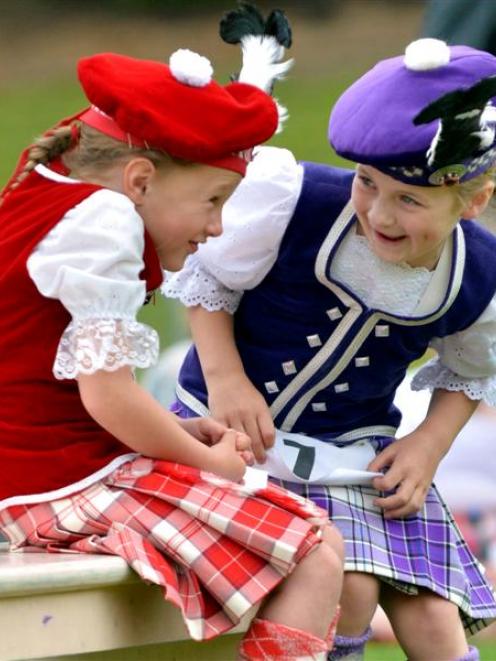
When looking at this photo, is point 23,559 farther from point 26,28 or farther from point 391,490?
point 26,28

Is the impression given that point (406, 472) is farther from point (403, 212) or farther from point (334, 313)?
point (403, 212)

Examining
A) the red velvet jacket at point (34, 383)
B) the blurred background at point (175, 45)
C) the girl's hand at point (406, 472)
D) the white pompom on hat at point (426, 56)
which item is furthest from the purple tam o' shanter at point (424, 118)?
the blurred background at point (175, 45)

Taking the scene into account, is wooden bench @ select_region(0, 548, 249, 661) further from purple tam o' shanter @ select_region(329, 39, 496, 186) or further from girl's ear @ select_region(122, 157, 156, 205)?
purple tam o' shanter @ select_region(329, 39, 496, 186)

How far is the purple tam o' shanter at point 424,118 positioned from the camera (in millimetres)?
2426

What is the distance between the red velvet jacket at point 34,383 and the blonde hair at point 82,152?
0.04 metres

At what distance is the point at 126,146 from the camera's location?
2359 mm

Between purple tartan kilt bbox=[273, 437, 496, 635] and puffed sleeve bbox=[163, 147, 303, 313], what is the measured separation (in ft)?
1.15

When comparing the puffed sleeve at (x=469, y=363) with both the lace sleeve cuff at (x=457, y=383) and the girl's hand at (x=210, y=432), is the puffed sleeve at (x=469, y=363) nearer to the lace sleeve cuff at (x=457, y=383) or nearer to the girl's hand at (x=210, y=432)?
the lace sleeve cuff at (x=457, y=383)

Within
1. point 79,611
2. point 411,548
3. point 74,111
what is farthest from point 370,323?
point 74,111

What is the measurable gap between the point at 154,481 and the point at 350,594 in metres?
0.47

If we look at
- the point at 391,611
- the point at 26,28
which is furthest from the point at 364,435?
the point at 26,28

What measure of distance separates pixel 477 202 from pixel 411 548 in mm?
598

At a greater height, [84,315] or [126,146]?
[126,146]

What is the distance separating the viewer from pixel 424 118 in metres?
2.41
